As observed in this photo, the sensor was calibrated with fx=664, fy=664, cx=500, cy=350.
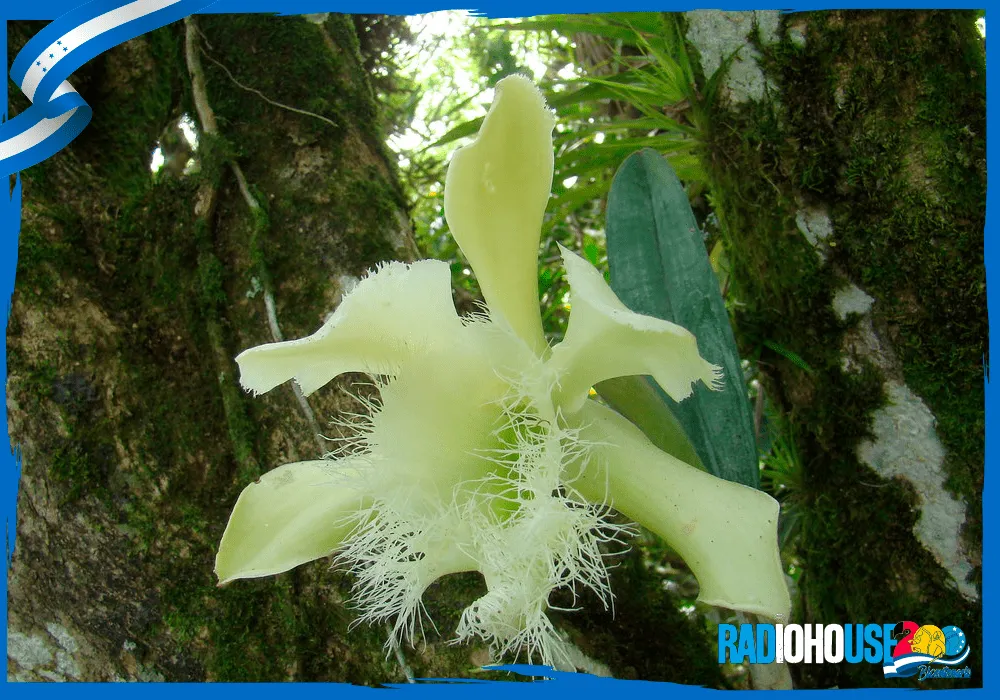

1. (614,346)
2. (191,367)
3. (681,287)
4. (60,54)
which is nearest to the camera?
(614,346)

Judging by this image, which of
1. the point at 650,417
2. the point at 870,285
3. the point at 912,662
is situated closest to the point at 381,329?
the point at 650,417

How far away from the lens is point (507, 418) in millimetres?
581

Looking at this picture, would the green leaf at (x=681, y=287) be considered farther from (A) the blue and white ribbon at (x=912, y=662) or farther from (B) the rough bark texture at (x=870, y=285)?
(A) the blue and white ribbon at (x=912, y=662)

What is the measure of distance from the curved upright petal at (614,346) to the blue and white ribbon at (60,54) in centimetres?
70

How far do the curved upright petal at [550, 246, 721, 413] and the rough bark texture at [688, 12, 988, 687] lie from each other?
31 cm

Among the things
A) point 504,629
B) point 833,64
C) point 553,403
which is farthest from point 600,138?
point 504,629

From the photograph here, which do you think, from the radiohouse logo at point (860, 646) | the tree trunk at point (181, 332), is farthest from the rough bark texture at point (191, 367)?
the radiohouse logo at point (860, 646)

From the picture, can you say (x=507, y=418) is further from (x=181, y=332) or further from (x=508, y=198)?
(x=181, y=332)

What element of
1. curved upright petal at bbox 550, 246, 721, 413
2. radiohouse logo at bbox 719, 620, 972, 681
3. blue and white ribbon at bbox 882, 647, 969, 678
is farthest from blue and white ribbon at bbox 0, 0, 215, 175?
blue and white ribbon at bbox 882, 647, 969, 678

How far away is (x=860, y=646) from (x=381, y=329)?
2.02 ft

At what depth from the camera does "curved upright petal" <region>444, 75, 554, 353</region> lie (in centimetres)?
53

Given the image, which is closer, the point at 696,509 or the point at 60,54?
the point at 696,509

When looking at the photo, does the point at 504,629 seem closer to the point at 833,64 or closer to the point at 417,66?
the point at 833,64

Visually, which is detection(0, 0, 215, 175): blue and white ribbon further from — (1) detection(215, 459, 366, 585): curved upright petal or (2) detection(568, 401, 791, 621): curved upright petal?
(2) detection(568, 401, 791, 621): curved upright petal
